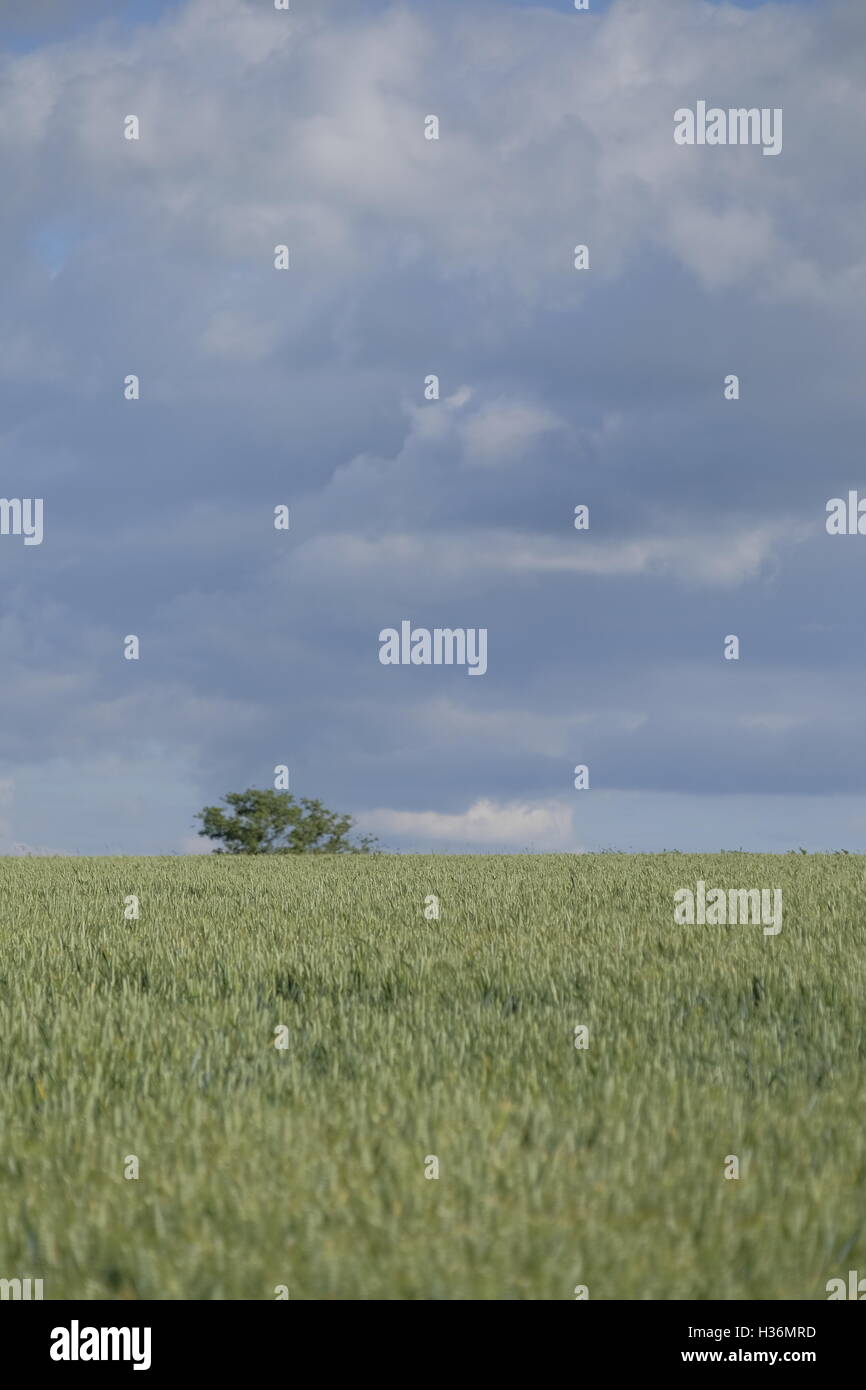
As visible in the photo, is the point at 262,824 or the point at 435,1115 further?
the point at 262,824

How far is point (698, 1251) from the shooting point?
4750 millimetres

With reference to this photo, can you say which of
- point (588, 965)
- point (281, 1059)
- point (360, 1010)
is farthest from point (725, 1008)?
point (281, 1059)

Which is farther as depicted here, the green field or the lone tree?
the lone tree

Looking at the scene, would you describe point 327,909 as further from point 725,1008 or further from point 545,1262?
point 545,1262

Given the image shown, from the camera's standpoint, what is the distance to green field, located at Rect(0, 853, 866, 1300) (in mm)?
4703

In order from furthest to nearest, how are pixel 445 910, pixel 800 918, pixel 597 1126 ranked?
pixel 445 910 < pixel 800 918 < pixel 597 1126

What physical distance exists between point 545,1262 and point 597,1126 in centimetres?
155

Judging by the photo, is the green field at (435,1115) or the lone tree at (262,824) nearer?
the green field at (435,1115)

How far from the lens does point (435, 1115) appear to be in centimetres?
612

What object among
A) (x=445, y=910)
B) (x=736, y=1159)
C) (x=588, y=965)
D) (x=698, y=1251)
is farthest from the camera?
(x=445, y=910)

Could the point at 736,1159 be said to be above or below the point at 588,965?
below

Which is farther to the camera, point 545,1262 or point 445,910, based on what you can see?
point 445,910

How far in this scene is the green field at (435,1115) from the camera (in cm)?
470
